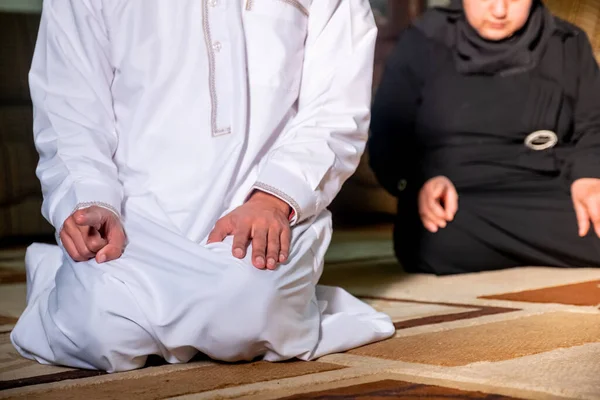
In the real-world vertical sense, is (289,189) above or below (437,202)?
above

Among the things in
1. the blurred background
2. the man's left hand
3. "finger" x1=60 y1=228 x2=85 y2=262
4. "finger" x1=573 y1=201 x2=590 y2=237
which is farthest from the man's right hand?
the blurred background

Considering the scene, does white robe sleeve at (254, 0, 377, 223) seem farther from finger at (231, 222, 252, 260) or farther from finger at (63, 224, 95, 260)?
finger at (63, 224, 95, 260)

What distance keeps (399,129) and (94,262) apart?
3.35ft

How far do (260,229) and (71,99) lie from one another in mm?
300

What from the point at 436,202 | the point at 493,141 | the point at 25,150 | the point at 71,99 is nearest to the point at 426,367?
the point at 71,99

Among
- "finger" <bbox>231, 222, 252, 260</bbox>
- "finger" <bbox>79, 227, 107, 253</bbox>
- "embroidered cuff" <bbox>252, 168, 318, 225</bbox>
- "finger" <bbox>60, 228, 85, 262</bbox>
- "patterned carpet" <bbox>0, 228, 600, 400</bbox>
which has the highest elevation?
"embroidered cuff" <bbox>252, 168, 318, 225</bbox>

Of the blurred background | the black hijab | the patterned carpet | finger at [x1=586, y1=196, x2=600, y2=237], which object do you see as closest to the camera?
the patterned carpet

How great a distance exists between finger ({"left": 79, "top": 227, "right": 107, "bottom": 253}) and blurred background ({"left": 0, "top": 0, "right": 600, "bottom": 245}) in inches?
57.6

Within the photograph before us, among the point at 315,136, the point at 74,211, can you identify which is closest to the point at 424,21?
the point at 315,136

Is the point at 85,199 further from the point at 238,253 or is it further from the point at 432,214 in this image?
the point at 432,214

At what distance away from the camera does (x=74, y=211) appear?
1.00m

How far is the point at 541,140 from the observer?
181cm

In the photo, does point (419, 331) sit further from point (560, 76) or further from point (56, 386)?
point (560, 76)

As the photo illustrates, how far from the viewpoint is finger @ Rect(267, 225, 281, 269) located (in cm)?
95
